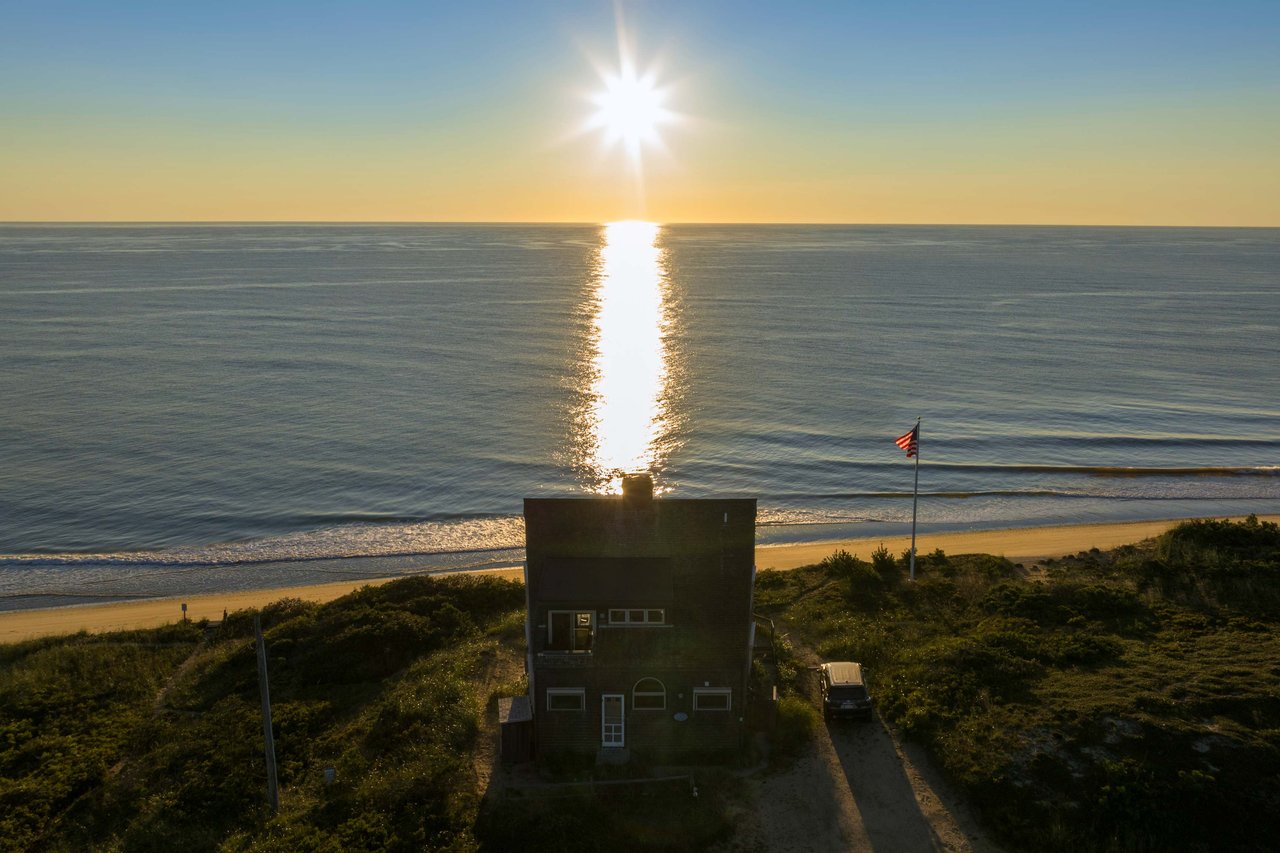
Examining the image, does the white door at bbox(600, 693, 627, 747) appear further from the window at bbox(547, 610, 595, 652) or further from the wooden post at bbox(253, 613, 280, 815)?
the wooden post at bbox(253, 613, 280, 815)

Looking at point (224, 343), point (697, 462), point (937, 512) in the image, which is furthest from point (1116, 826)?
point (224, 343)

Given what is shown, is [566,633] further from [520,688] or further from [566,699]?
[520,688]

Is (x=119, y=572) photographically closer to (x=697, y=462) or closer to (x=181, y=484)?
(x=181, y=484)

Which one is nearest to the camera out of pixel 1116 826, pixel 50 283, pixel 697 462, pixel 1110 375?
pixel 1116 826

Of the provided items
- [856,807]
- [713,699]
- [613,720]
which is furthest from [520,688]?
[856,807]

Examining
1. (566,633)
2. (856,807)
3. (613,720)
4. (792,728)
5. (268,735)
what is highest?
(566,633)

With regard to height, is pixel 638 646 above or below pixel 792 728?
above
